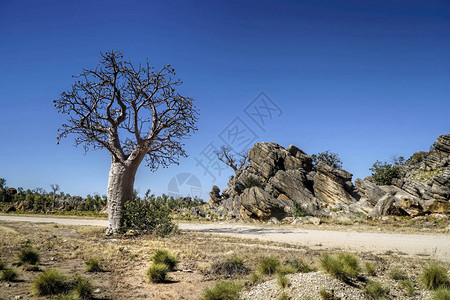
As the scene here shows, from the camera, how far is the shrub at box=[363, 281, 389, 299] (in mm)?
4633

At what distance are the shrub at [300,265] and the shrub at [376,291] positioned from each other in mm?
1316

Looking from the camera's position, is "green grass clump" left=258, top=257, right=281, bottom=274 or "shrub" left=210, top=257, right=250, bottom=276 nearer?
"green grass clump" left=258, top=257, right=281, bottom=274

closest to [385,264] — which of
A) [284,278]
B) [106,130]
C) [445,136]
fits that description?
[284,278]

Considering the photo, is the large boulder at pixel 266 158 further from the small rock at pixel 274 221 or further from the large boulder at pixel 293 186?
the small rock at pixel 274 221

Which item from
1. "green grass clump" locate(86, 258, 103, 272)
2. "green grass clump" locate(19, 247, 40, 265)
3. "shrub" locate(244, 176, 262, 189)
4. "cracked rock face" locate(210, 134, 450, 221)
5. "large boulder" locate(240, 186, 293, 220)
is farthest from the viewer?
"shrub" locate(244, 176, 262, 189)

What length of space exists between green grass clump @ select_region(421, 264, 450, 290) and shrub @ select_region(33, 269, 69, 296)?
265 inches

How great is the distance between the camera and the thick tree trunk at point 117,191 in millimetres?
13789

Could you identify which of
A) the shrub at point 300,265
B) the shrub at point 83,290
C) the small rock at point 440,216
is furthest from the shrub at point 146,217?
the small rock at point 440,216

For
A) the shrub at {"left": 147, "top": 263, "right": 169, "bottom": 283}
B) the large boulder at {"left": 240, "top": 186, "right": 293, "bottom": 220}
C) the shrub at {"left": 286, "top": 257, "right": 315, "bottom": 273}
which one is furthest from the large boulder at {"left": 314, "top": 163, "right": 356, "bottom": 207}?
the shrub at {"left": 147, "top": 263, "right": 169, "bottom": 283}

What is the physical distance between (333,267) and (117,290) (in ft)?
13.8

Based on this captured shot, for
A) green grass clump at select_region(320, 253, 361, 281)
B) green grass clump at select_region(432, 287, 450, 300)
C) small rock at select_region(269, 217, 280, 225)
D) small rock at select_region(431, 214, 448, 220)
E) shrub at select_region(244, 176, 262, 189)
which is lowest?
small rock at select_region(269, 217, 280, 225)

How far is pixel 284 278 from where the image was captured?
5012mm

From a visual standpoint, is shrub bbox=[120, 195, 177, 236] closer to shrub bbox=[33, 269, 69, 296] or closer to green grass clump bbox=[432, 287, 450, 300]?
shrub bbox=[33, 269, 69, 296]

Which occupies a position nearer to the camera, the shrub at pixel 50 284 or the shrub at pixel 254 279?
the shrub at pixel 50 284
